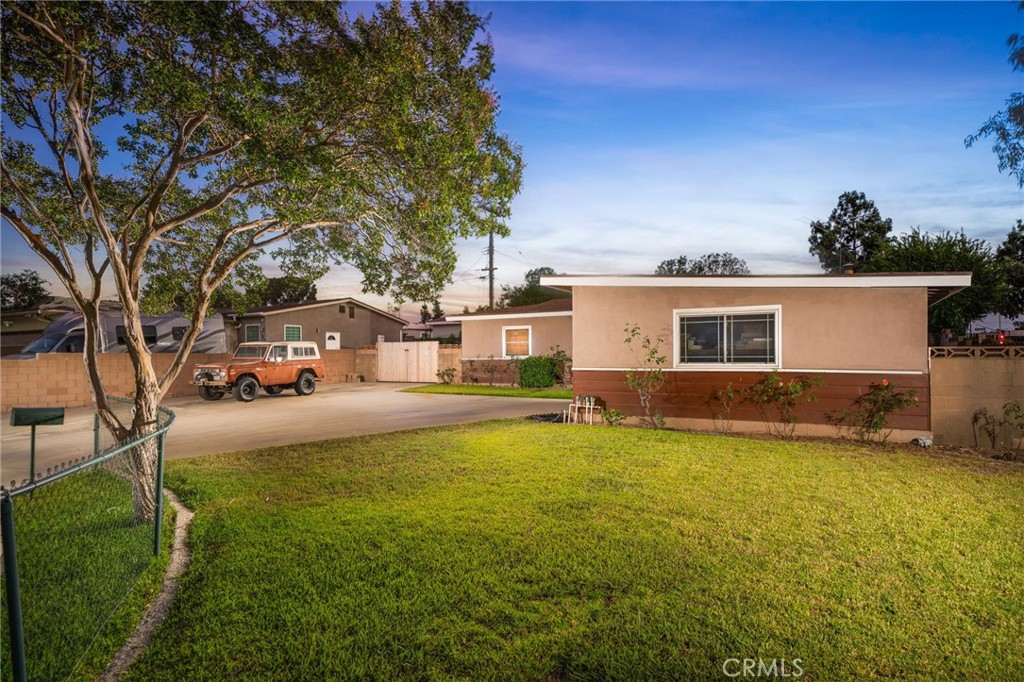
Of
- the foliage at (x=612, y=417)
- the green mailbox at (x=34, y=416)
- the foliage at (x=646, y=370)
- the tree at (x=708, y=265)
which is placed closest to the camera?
the green mailbox at (x=34, y=416)

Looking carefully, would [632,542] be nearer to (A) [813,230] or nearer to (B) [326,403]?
(B) [326,403]

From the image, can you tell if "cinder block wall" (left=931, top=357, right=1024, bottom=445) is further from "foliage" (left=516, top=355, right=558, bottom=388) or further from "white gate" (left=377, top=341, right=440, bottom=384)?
"white gate" (left=377, top=341, right=440, bottom=384)

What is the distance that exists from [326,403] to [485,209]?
1166 centimetres

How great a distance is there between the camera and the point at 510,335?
2264cm

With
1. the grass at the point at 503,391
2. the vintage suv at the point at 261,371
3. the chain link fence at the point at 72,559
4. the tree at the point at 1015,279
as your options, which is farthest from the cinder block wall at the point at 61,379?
the tree at the point at 1015,279

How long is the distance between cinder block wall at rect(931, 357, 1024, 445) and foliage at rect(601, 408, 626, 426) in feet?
17.7

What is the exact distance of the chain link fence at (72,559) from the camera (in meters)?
2.44

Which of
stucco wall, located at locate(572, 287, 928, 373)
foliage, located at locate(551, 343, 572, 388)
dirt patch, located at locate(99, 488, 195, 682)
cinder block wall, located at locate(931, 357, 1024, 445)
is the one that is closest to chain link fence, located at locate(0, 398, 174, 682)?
dirt patch, located at locate(99, 488, 195, 682)

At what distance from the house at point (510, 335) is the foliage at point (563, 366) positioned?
0.41 m

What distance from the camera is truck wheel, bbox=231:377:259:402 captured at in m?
17.3

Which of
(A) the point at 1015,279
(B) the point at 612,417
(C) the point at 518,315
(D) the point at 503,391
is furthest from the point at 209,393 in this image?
(A) the point at 1015,279

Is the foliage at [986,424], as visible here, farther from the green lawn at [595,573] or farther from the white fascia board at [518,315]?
the white fascia board at [518,315]

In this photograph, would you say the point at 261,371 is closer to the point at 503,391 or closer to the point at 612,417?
the point at 503,391

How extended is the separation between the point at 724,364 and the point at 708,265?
6272 cm
